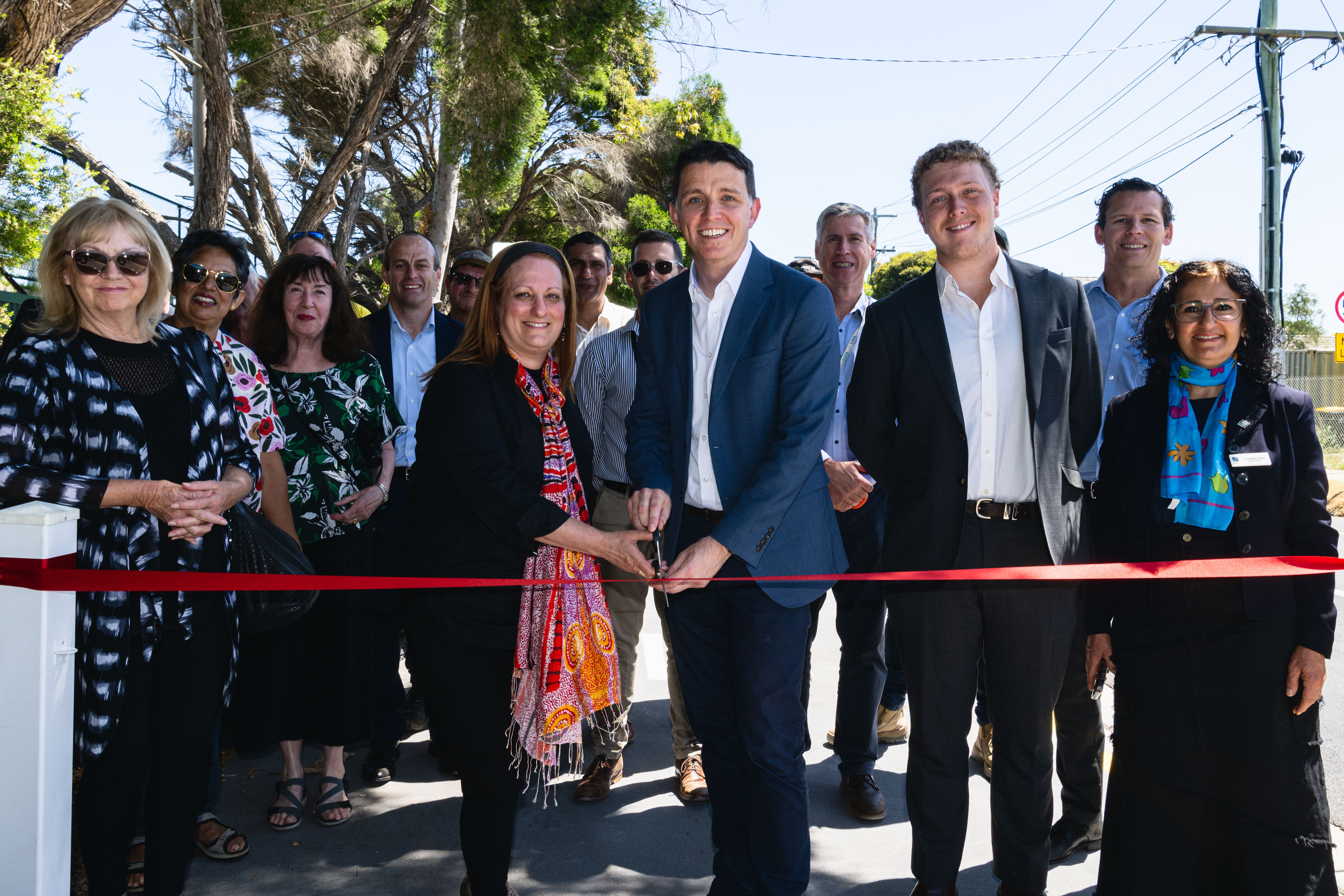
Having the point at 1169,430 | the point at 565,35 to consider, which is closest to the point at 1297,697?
the point at 1169,430

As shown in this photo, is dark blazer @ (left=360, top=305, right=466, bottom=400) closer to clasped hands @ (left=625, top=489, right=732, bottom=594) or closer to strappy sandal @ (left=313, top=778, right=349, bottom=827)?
strappy sandal @ (left=313, top=778, right=349, bottom=827)

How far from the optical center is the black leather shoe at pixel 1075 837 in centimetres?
324

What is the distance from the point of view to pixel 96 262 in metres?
2.46

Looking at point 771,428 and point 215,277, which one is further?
point 215,277

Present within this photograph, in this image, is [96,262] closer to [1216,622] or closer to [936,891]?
[936,891]

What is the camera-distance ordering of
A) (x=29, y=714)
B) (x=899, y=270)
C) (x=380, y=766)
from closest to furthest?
(x=29, y=714)
(x=380, y=766)
(x=899, y=270)

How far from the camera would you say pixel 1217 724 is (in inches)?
97.4

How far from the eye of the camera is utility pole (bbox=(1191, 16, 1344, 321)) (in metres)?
13.6

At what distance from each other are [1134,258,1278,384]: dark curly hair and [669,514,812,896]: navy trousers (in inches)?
51.6

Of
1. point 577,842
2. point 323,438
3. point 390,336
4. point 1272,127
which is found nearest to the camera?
point 577,842

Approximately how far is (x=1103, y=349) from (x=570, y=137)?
18.0 m

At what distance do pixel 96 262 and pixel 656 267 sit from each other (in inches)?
94.0

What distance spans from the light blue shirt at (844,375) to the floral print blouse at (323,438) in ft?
6.38

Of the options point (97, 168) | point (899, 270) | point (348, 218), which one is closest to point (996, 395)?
point (97, 168)
